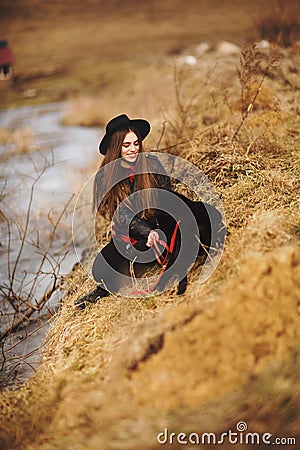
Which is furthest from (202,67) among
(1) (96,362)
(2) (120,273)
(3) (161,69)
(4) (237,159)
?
(1) (96,362)

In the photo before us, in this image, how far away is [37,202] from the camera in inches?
272

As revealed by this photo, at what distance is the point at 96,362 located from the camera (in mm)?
3180

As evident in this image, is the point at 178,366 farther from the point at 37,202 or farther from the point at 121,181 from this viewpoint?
the point at 37,202

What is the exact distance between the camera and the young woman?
143 inches

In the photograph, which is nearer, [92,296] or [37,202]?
[92,296]

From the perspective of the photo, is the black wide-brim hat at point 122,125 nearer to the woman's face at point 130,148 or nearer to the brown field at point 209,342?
the woman's face at point 130,148

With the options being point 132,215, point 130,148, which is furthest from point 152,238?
point 130,148

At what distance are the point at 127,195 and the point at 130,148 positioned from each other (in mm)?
318

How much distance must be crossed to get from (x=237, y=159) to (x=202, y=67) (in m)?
4.38

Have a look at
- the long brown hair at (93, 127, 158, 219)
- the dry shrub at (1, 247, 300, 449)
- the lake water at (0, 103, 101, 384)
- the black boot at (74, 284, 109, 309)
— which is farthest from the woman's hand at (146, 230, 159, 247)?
the lake water at (0, 103, 101, 384)

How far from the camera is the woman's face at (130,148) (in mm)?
3701

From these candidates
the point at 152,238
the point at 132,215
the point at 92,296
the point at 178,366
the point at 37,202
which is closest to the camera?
the point at 178,366

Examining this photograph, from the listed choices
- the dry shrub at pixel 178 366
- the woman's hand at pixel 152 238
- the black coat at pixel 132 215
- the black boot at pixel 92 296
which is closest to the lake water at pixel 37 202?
the black boot at pixel 92 296

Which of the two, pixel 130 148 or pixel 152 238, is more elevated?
pixel 130 148
